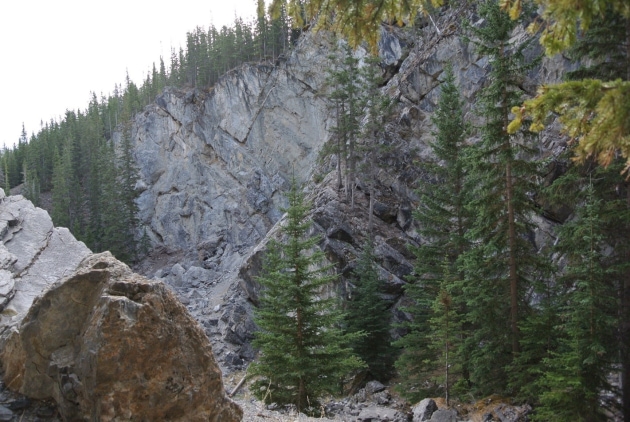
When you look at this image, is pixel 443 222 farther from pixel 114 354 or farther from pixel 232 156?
pixel 232 156

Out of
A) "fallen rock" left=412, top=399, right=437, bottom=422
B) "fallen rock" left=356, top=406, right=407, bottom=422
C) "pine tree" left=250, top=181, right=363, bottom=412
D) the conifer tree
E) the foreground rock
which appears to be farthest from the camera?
the conifer tree

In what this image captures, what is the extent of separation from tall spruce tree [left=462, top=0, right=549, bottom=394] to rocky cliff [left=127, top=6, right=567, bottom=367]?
36.5ft

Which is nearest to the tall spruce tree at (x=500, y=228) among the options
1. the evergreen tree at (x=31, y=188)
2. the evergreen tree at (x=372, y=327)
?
the evergreen tree at (x=372, y=327)

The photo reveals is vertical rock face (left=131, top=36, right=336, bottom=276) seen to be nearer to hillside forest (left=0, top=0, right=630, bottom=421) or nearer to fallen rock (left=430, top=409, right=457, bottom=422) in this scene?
hillside forest (left=0, top=0, right=630, bottom=421)

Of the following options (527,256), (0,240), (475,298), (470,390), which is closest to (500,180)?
→ (527,256)

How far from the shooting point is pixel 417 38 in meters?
39.3

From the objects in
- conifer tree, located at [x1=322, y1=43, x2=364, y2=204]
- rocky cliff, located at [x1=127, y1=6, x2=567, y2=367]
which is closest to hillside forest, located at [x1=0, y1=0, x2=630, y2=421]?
rocky cliff, located at [x1=127, y1=6, x2=567, y2=367]

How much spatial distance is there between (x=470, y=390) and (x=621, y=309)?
19.2ft

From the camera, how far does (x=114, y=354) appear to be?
5.07 meters

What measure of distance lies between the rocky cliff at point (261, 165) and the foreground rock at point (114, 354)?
2039 centimetres

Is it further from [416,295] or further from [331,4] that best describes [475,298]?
[331,4]

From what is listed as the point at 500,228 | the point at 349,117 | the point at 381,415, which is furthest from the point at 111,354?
the point at 349,117

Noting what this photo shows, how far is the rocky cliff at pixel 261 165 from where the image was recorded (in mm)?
29969

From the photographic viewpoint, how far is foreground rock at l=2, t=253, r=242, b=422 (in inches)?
200
